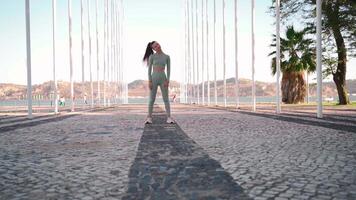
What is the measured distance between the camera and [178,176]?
173 inches

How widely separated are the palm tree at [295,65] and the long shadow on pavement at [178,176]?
2615 cm

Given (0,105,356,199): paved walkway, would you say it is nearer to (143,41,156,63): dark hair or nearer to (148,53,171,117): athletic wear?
(148,53,171,117): athletic wear

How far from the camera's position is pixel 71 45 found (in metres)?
25.9

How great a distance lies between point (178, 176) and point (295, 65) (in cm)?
3378

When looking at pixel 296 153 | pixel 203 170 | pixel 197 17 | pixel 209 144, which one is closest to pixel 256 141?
pixel 209 144

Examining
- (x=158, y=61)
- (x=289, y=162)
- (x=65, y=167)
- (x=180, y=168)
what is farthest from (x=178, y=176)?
(x=158, y=61)

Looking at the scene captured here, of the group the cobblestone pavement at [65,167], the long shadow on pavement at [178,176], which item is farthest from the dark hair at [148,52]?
the long shadow on pavement at [178,176]

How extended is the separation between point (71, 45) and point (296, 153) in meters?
21.6

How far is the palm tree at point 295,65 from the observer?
34.0m

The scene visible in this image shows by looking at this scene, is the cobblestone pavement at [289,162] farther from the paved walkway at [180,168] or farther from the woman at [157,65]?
the woman at [157,65]

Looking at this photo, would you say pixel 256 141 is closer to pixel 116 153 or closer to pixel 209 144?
pixel 209 144

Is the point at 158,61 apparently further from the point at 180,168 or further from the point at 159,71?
the point at 180,168

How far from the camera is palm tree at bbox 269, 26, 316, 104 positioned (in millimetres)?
34000

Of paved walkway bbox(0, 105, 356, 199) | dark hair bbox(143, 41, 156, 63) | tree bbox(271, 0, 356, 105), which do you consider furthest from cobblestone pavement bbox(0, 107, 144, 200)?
tree bbox(271, 0, 356, 105)
